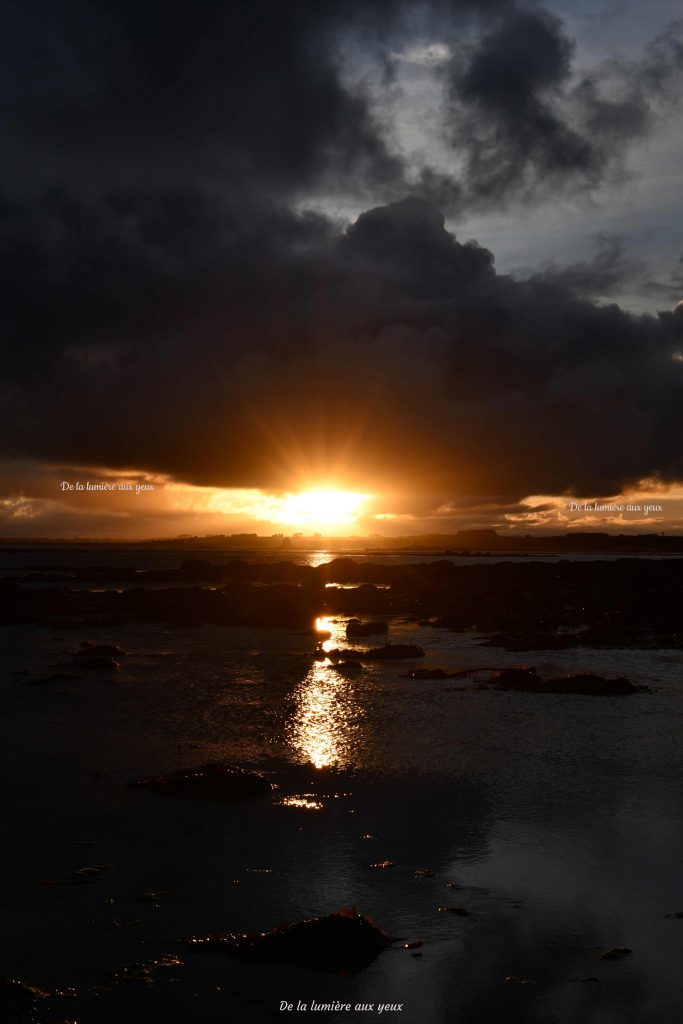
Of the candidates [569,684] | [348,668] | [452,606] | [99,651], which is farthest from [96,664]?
[452,606]

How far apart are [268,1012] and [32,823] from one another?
7.58 meters

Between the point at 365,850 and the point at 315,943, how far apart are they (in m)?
3.58

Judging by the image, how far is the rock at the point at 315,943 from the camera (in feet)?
32.7

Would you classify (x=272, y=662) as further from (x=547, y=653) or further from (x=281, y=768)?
(x=281, y=768)

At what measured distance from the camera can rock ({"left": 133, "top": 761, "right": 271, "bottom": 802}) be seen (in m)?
16.6

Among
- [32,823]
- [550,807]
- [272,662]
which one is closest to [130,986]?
[32,823]

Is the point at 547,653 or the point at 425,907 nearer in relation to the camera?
the point at 425,907

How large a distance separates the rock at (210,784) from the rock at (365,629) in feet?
101

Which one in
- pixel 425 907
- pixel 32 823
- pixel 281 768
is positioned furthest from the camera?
pixel 281 768

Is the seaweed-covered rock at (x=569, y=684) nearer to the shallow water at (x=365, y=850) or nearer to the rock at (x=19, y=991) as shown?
the shallow water at (x=365, y=850)

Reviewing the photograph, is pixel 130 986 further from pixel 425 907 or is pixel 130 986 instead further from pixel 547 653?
pixel 547 653

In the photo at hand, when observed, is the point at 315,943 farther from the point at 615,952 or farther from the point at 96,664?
the point at 96,664

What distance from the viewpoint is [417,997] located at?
30.3 feet

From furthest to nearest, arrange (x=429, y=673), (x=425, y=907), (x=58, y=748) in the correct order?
1. (x=429, y=673)
2. (x=58, y=748)
3. (x=425, y=907)
